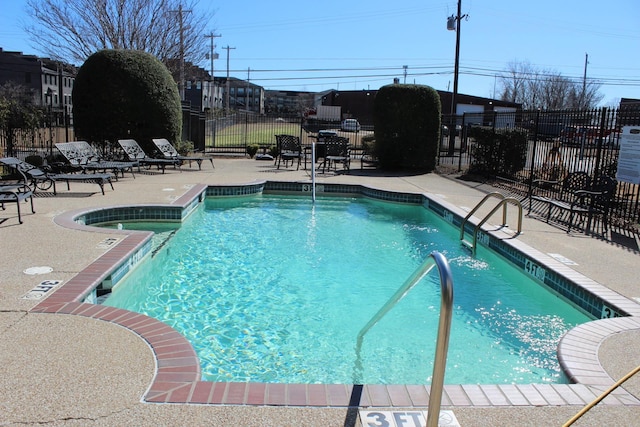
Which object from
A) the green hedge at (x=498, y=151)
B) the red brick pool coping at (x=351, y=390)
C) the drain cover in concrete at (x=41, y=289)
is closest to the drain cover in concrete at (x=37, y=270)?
the drain cover in concrete at (x=41, y=289)

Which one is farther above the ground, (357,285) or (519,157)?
(519,157)

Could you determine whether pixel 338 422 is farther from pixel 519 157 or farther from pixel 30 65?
pixel 30 65

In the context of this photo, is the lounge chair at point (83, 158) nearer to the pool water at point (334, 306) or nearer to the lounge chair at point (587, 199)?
the pool water at point (334, 306)

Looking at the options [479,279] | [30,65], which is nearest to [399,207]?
[479,279]

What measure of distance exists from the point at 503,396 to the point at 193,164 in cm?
1577

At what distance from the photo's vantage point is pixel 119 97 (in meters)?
14.2

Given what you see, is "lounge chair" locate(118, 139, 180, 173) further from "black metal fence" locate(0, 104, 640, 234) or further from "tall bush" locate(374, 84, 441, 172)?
"tall bush" locate(374, 84, 441, 172)

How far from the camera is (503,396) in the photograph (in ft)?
10.4

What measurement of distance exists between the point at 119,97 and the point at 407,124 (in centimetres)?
880

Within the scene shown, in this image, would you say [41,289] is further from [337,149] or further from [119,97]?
[337,149]

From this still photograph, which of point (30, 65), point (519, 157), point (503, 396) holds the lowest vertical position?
point (503, 396)

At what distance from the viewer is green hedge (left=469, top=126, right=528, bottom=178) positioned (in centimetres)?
1462

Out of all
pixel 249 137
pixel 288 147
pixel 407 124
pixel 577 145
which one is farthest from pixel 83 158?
pixel 249 137

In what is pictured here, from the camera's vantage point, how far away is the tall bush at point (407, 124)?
16391mm
